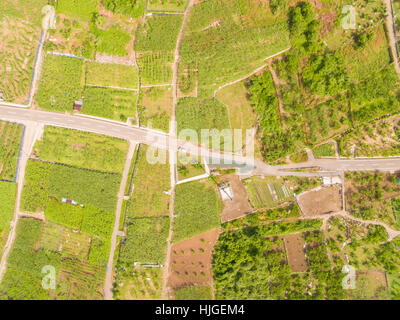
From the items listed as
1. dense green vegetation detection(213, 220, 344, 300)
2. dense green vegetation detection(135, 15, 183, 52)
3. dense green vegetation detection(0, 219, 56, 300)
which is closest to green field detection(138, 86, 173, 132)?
dense green vegetation detection(135, 15, 183, 52)

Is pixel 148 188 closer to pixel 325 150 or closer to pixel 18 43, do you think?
pixel 325 150

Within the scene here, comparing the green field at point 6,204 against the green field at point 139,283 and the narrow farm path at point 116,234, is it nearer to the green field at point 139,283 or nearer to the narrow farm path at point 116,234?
the narrow farm path at point 116,234

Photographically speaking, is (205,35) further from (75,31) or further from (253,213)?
(253,213)

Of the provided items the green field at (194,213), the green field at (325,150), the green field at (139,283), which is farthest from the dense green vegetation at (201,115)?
the green field at (139,283)

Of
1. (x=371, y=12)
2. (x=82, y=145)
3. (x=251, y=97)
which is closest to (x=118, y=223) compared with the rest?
(x=82, y=145)

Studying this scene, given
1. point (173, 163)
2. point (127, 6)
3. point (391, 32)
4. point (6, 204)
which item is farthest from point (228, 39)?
point (6, 204)

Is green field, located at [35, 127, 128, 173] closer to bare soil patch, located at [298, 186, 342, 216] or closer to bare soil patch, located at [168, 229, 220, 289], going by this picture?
bare soil patch, located at [168, 229, 220, 289]
